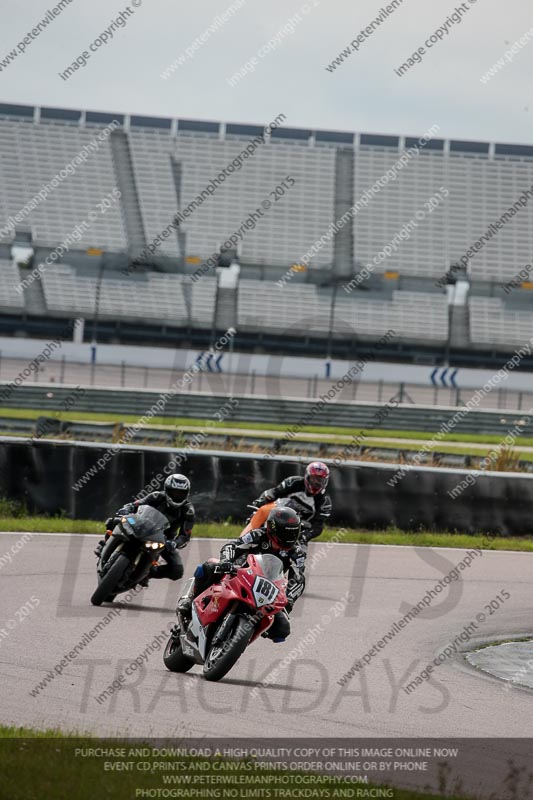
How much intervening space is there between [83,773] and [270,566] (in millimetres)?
3268

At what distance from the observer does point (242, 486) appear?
17.8 m

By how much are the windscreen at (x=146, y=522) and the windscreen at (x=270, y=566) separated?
281 cm

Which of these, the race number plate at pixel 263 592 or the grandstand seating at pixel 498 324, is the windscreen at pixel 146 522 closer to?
the race number plate at pixel 263 592

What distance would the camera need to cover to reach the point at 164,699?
26.1ft

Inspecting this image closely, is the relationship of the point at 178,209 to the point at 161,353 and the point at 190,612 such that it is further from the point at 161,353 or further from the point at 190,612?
the point at 190,612

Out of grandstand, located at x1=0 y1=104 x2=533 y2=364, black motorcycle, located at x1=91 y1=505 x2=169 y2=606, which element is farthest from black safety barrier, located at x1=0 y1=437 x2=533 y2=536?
grandstand, located at x1=0 y1=104 x2=533 y2=364

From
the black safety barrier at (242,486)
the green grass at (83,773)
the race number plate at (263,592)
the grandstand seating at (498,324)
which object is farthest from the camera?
the grandstand seating at (498,324)

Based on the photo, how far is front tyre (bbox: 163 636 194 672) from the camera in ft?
29.4

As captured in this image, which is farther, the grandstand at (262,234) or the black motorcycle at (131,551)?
the grandstand at (262,234)

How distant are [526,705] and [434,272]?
186ft

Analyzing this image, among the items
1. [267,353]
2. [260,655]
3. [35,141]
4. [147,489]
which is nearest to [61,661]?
[260,655]

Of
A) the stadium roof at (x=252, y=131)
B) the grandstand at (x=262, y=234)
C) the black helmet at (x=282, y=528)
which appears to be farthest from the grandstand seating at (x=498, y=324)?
the black helmet at (x=282, y=528)

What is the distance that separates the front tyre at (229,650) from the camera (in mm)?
8453

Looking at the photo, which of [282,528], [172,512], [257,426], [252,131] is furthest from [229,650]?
[252,131]
